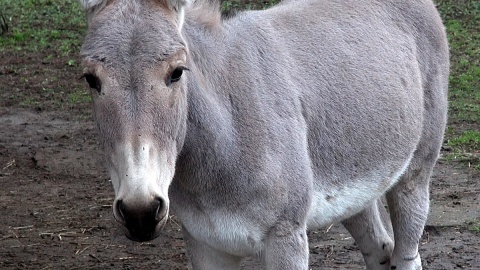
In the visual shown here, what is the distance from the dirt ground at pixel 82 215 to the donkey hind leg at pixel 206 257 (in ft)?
5.11

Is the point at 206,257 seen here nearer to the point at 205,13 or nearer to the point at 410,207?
the point at 205,13

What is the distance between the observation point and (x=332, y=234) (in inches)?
277

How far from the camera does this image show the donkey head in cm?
368

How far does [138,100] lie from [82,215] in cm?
379

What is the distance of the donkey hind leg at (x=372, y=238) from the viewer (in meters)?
5.99

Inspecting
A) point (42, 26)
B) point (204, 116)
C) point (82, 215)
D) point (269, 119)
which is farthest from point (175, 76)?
point (42, 26)

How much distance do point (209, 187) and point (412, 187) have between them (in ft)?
5.59

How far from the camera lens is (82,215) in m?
7.43

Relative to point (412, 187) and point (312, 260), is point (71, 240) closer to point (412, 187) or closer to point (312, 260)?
point (312, 260)

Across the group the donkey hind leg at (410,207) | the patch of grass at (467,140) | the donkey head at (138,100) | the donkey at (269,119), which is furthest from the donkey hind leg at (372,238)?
the patch of grass at (467,140)

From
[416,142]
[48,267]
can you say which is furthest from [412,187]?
[48,267]

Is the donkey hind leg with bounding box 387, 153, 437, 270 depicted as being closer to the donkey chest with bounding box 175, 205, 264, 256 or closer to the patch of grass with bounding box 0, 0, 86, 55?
the donkey chest with bounding box 175, 205, 264, 256

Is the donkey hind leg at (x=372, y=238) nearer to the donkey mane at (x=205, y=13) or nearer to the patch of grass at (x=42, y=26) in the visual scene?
the donkey mane at (x=205, y=13)

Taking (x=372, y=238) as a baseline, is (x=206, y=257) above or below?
above
